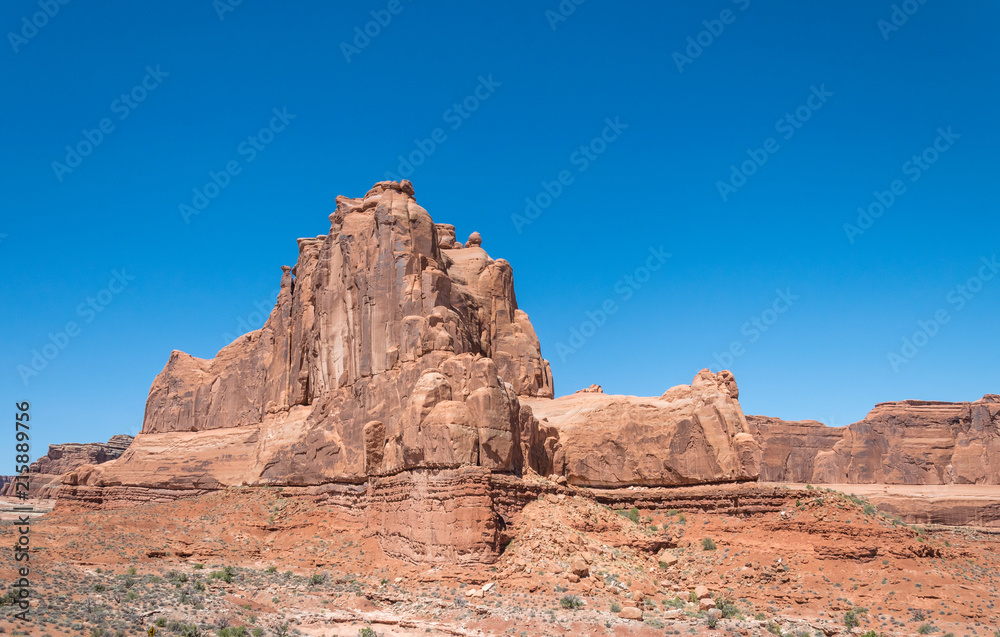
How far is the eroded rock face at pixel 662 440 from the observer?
4738 centimetres

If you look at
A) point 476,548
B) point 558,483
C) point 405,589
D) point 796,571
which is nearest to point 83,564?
point 405,589

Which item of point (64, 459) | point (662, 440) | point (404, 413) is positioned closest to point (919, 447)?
point (662, 440)

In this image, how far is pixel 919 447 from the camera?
10662 centimetres

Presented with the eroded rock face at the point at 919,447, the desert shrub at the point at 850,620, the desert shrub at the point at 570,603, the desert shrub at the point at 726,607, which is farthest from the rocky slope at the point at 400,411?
the eroded rock face at the point at 919,447

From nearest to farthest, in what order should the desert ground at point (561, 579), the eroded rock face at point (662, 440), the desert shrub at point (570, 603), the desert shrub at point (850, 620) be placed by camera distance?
the desert ground at point (561, 579) → the desert shrub at point (570, 603) → the desert shrub at point (850, 620) → the eroded rock face at point (662, 440)

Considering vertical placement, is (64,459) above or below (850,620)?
above

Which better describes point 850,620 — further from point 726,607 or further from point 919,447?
point 919,447

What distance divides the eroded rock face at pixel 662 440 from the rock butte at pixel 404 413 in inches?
3.5

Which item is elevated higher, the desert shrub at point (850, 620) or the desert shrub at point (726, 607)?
the desert shrub at point (726, 607)

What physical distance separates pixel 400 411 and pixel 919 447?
8437 cm

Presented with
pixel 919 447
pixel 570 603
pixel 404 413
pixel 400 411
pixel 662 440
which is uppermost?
pixel 919 447

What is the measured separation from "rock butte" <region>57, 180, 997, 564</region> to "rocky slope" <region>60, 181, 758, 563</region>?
12 centimetres

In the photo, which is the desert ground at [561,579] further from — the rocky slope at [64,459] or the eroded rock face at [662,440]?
the rocky slope at [64,459]

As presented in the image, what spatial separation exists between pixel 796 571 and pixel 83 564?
31.5m
